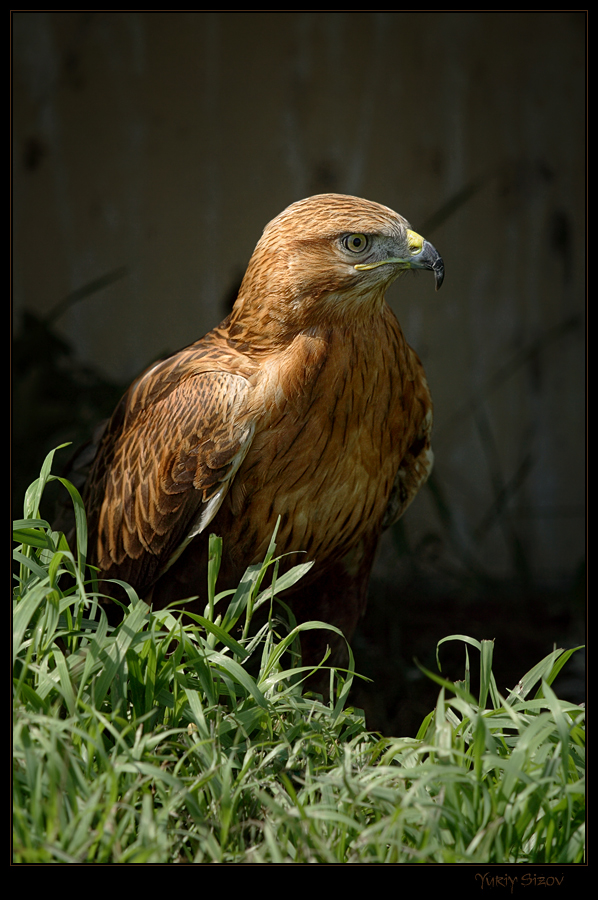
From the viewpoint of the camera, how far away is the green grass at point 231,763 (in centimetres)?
160

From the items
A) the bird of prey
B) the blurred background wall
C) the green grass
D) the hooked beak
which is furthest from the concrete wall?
the green grass

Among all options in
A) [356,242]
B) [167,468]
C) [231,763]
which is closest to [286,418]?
[167,468]

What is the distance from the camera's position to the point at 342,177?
15.6 feet

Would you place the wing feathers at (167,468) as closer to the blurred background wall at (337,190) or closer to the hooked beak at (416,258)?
the hooked beak at (416,258)

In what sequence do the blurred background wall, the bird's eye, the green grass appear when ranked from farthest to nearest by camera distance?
the blurred background wall, the bird's eye, the green grass

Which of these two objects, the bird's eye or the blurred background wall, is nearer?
the bird's eye

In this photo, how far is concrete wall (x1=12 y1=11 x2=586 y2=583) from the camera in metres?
4.51

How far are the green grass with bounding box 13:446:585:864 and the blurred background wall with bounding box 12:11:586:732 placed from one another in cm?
230

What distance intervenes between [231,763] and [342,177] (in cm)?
375

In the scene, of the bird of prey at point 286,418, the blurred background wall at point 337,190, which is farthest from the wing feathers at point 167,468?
the blurred background wall at point 337,190

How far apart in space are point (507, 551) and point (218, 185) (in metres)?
2.85

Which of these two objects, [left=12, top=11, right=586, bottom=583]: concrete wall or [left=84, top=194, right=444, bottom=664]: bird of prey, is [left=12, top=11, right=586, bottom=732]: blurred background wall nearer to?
[left=12, top=11, right=586, bottom=583]: concrete wall

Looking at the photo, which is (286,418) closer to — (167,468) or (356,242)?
(167,468)

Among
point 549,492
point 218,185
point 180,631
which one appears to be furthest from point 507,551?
point 180,631
